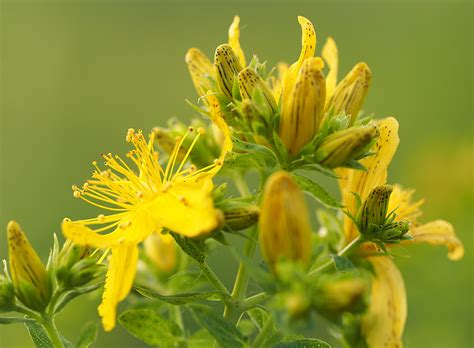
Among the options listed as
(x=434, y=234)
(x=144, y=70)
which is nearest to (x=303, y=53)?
(x=434, y=234)

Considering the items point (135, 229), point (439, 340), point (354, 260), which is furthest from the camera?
point (439, 340)

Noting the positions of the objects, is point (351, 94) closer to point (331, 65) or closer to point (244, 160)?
point (331, 65)

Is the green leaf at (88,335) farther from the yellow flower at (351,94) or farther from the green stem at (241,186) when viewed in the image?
the yellow flower at (351,94)

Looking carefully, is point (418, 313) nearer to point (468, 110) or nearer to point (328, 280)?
point (328, 280)

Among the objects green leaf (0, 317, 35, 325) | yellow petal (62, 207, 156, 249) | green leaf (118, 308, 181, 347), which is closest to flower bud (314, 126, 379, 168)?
yellow petal (62, 207, 156, 249)

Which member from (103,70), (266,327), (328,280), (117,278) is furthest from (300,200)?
(103,70)

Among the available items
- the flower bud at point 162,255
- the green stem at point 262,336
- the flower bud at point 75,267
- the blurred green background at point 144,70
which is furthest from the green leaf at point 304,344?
the blurred green background at point 144,70

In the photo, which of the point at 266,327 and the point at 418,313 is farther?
the point at 418,313

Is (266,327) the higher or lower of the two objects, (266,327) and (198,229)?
the lower
